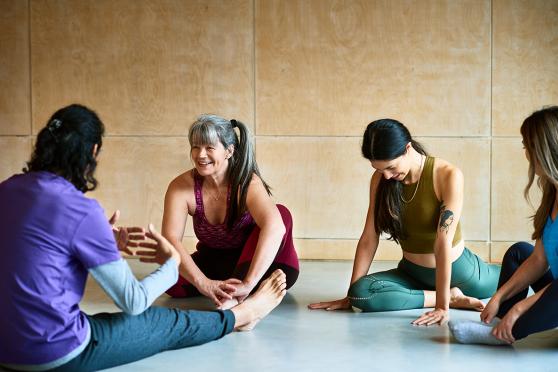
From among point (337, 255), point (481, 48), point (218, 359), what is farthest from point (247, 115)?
point (218, 359)

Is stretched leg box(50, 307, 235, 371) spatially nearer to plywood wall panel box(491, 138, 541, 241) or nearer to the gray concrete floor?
the gray concrete floor

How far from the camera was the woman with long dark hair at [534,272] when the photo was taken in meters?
2.88

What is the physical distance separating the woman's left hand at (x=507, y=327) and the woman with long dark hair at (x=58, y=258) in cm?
137

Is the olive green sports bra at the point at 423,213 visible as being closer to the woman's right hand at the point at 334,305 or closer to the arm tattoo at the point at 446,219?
the arm tattoo at the point at 446,219

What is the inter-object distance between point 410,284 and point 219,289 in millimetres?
1031

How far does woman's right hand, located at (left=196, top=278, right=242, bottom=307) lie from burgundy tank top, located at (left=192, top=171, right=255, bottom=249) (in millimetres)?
407

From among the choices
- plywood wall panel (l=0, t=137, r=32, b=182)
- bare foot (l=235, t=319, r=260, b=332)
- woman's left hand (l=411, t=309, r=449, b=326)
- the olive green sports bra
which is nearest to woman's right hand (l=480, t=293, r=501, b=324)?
woman's left hand (l=411, t=309, r=449, b=326)

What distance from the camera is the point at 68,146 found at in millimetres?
2525

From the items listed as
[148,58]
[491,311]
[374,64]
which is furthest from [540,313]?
[148,58]

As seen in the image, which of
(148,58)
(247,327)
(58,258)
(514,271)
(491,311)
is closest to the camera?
(58,258)

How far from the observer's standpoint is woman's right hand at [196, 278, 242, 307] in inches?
141

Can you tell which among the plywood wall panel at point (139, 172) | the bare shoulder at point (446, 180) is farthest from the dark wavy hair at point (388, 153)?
the plywood wall panel at point (139, 172)

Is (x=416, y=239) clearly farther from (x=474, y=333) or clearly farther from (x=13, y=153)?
(x=13, y=153)

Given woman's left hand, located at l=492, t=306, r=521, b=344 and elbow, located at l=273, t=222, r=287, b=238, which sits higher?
elbow, located at l=273, t=222, r=287, b=238
